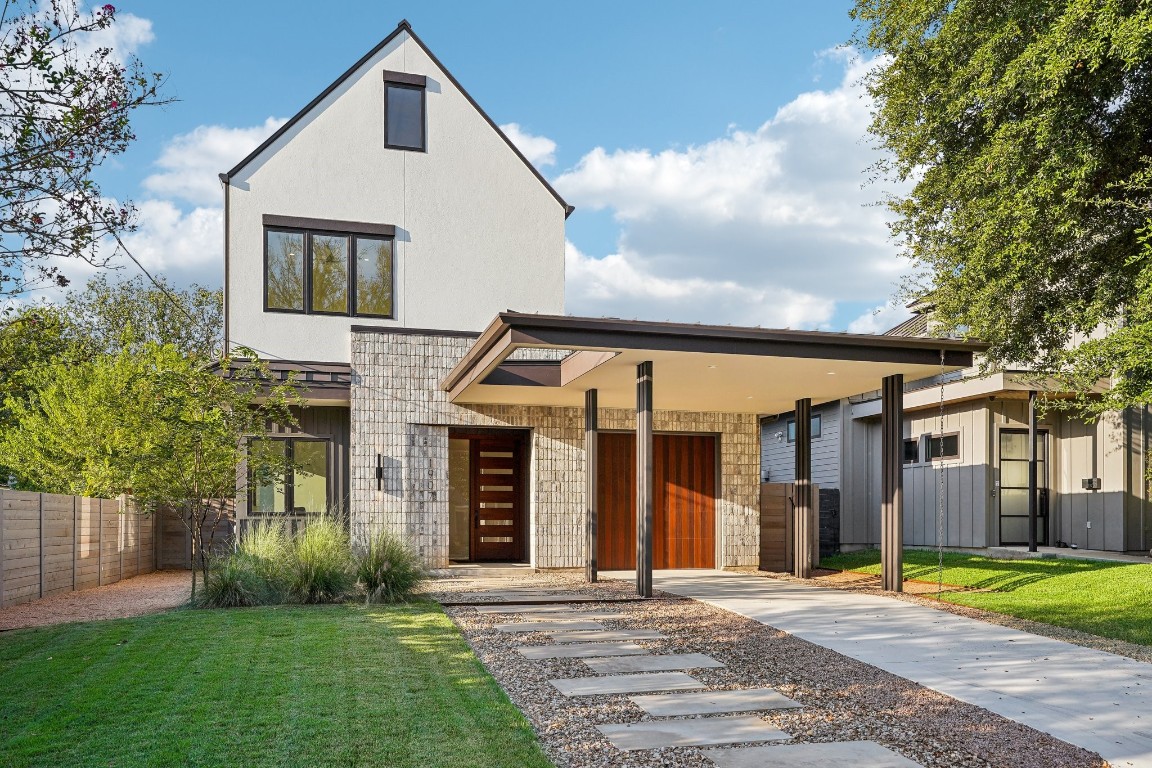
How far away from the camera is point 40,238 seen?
4113mm

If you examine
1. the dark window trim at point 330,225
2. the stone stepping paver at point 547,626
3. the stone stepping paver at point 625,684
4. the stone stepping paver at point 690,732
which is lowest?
the stone stepping paver at point 547,626

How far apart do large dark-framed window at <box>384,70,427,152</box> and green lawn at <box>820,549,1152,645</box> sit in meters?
10.3

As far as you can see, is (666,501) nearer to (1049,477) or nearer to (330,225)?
Answer: (1049,477)

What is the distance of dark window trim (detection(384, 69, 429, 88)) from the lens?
51.3 feet

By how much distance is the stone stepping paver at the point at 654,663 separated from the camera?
6.42 m

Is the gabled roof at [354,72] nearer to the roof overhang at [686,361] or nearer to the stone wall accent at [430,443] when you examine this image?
the stone wall accent at [430,443]

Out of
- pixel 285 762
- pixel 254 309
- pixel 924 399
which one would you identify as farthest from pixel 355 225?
pixel 285 762

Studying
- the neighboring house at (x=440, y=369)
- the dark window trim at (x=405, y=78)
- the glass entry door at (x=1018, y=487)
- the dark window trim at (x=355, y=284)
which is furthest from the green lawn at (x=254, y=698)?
the glass entry door at (x=1018, y=487)

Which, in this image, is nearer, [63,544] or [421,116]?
[63,544]

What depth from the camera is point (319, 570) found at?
941 centimetres

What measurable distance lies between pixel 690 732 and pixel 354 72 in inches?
533

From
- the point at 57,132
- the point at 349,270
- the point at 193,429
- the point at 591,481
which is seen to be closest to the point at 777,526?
the point at 591,481

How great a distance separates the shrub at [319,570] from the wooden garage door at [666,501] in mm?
5133

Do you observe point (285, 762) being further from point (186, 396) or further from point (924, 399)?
point (924, 399)
